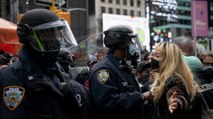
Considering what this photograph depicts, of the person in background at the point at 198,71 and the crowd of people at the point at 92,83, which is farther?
the person in background at the point at 198,71

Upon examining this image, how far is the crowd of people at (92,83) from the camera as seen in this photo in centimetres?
262

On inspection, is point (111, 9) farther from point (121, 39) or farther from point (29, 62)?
point (29, 62)

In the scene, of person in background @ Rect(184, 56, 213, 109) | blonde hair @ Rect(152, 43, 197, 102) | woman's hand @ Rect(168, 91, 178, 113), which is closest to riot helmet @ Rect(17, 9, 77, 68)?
woman's hand @ Rect(168, 91, 178, 113)

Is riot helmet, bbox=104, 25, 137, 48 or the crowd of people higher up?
riot helmet, bbox=104, 25, 137, 48

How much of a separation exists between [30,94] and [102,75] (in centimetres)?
122

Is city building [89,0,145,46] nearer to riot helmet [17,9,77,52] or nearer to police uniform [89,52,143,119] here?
police uniform [89,52,143,119]

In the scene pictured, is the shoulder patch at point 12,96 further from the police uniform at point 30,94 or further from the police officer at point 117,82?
the police officer at point 117,82

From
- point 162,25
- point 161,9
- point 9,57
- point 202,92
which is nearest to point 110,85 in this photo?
point 202,92

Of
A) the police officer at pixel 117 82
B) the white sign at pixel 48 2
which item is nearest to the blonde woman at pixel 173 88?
the police officer at pixel 117 82

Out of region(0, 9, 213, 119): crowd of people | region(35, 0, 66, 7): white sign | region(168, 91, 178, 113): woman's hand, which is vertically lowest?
region(168, 91, 178, 113): woman's hand

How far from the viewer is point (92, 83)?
3.71m

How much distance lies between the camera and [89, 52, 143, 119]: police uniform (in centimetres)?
359

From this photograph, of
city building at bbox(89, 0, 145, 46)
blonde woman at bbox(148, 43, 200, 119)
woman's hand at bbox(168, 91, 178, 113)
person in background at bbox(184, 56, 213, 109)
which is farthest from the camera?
city building at bbox(89, 0, 145, 46)

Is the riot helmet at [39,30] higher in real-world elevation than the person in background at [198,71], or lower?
higher
